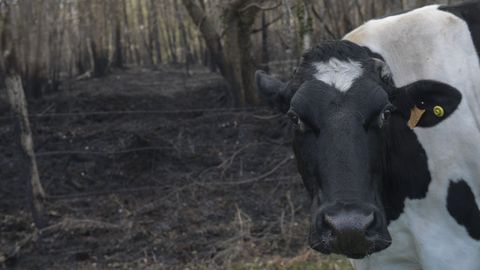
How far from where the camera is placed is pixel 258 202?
8.01 meters

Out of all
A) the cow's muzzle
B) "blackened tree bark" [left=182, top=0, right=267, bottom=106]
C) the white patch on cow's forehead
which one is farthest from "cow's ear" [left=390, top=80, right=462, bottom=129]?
"blackened tree bark" [left=182, top=0, right=267, bottom=106]

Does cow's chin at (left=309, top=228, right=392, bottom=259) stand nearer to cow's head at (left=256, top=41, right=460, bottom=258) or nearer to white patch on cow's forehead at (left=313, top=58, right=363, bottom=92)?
cow's head at (left=256, top=41, right=460, bottom=258)

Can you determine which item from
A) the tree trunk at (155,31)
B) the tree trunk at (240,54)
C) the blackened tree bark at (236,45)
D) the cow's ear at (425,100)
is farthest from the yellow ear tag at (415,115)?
the tree trunk at (155,31)

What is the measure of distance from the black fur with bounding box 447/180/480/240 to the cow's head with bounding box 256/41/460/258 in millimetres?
344

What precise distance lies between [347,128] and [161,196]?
193 inches

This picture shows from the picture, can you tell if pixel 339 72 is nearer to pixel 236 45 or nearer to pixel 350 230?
pixel 350 230

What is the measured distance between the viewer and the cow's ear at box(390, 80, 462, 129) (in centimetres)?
377

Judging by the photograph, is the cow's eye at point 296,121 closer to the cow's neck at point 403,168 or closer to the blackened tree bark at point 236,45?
the cow's neck at point 403,168

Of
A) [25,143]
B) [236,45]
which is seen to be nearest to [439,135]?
[25,143]

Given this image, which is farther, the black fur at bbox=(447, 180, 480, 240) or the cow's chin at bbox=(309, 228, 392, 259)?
the black fur at bbox=(447, 180, 480, 240)

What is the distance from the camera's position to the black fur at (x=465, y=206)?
3.92 meters

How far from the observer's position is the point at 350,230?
3.23 metres

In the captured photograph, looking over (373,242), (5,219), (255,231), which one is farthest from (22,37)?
(373,242)

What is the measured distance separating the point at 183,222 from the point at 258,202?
87 cm
